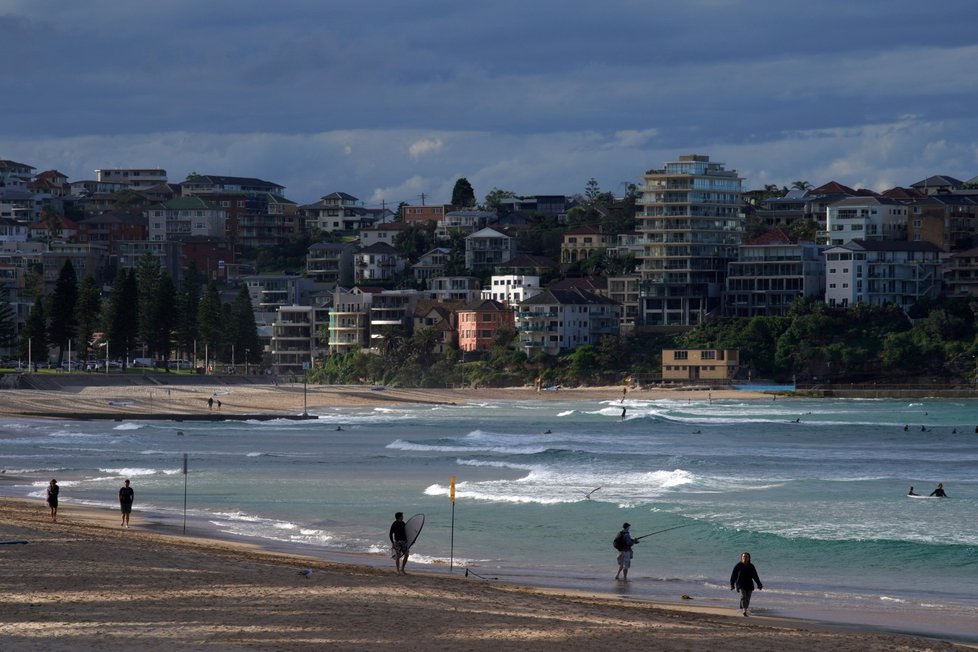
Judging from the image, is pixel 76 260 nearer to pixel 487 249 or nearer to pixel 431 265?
pixel 431 265

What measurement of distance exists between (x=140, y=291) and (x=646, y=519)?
261 ft

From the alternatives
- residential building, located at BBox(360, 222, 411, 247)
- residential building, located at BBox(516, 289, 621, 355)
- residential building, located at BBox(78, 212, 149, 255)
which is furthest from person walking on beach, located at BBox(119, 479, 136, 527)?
residential building, located at BBox(78, 212, 149, 255)

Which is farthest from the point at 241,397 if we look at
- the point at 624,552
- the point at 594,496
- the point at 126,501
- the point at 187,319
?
the point at 624,552

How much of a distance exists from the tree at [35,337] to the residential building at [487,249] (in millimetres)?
44408

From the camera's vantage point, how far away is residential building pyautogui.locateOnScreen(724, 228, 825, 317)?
4186 inches

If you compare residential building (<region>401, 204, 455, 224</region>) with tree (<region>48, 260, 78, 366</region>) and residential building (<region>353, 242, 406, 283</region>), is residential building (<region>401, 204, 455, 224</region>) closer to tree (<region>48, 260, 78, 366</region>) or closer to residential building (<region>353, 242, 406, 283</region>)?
residential building (<region>353, 242, 406, 283</region>)

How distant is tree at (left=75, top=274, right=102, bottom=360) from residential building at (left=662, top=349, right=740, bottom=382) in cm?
3832

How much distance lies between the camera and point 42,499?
32.8m

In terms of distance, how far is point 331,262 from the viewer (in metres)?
137

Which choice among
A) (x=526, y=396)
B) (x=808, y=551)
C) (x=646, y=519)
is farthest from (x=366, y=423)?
(x=808, y=551)

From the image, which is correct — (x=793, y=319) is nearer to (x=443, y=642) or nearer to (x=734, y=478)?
(x=734, y=478)

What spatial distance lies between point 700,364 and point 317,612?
86.5m

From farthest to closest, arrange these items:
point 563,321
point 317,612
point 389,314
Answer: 1. point 389,314
2. point 563,321
3. point 317,612

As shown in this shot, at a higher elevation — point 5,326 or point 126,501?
point 5,326
